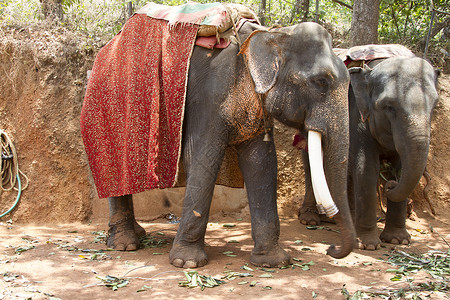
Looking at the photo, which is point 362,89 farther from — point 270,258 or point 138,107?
point 138,107

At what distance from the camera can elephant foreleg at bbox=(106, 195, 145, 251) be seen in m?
4.91

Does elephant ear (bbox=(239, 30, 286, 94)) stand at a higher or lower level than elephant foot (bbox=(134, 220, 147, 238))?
higher

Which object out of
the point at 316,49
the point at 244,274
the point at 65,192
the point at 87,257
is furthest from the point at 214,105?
the point at 65,192

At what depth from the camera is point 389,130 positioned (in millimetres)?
5066

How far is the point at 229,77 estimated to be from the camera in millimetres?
4277

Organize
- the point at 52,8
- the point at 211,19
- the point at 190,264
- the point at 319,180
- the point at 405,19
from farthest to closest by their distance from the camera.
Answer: the point at 405,19
the point at 52,8
the point at 211,19
the point at 190,264
the point at 319,180

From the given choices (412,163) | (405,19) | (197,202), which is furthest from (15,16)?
(405,19)

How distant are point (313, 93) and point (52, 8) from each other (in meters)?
5.23

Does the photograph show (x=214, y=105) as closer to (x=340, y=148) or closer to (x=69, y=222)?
(x=340, y=148)

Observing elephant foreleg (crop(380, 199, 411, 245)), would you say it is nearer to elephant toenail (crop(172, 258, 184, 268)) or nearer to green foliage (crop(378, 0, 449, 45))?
elephant toenail (crop(172, 258, 184, 268))

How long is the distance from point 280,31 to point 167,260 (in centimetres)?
213

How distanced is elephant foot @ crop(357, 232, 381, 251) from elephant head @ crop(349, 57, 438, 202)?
1.68 ft

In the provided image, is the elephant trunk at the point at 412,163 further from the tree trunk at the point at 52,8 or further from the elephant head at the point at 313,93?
the tree trunk at the point at 52,8

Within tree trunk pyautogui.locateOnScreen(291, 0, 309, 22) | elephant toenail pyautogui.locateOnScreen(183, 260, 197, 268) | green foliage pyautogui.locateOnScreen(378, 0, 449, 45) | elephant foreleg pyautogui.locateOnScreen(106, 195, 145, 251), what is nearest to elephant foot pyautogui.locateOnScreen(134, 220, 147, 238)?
elephant foreleg pyautogui.locateOnScreen(106, 195, 145, 251)
